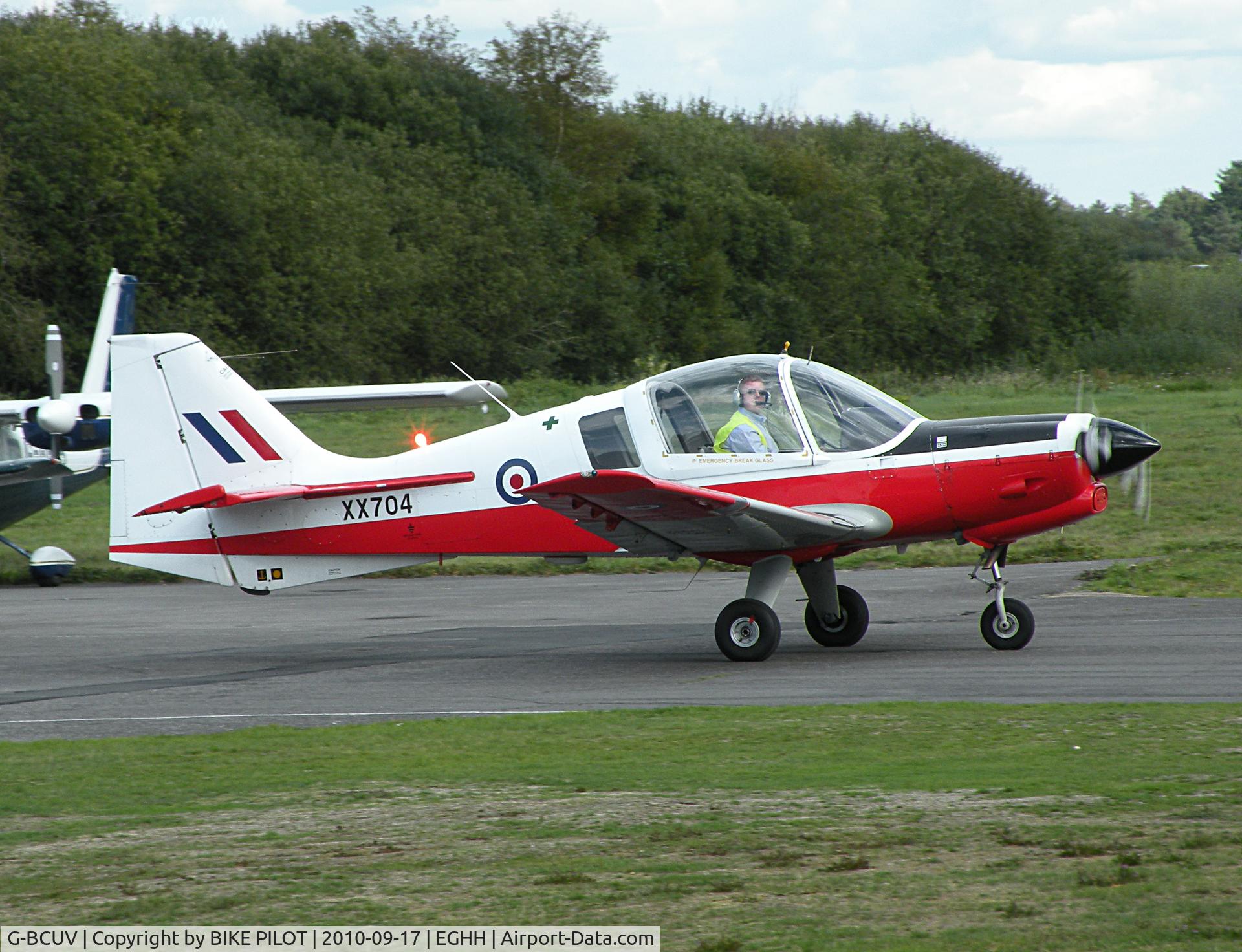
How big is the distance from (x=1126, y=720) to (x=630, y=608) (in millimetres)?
8001

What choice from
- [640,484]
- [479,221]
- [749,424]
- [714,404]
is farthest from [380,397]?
[479,221]

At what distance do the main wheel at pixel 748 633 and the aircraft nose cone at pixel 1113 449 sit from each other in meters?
2.78

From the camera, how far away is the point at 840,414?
1141 cm

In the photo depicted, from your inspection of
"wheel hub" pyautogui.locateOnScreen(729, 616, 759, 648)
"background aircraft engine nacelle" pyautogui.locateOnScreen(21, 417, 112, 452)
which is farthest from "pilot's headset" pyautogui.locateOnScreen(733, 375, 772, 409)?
"background aircraft engine nacelle" pyautogui.locateOnScreen(21, 417, 112, 452)

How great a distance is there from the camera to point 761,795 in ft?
21.3

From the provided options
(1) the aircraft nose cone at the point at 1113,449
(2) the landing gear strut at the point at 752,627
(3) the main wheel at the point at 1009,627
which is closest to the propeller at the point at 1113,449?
(1) the aircraft nose cone at the point at 1113,449

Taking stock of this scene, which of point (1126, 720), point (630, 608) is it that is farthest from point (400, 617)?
point (1126, 720)

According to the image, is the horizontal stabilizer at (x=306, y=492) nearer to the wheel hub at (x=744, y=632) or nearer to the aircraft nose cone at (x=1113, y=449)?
the wheel hub at (x=744, y=632)

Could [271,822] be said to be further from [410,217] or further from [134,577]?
[410,217]

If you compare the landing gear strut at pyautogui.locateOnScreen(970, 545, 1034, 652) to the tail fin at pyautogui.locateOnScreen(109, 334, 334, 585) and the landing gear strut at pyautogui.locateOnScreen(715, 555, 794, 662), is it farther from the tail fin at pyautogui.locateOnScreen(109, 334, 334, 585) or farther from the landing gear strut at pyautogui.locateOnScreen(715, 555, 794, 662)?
the tail fin at pyautogui.locateOnScreen(109, 334, 334, 585)

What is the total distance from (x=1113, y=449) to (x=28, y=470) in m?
14.7

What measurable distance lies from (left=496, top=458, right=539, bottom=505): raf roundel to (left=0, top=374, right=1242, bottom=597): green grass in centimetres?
703

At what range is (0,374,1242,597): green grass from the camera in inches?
674
